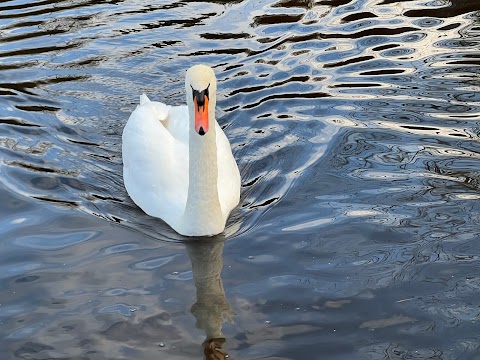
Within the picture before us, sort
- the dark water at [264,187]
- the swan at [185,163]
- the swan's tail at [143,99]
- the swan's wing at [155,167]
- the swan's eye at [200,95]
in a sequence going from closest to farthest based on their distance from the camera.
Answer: the dark water at [264,187], the swan's eye at [200,95], the swan at [185,163], the swan's wing at [155,167], the swan's tail at [143,99]

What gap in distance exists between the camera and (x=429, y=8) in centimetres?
1405

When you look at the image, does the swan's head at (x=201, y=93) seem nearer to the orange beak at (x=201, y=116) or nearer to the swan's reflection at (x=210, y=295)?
the orange beak at (x=201, y=116)

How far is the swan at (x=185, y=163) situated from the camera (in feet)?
26.6

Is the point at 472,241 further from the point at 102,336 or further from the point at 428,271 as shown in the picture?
the point at 102,336

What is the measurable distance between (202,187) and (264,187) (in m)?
1.08

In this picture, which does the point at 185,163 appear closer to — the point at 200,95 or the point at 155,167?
the point at 155,167

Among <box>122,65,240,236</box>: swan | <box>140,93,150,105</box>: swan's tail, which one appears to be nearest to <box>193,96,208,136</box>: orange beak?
<box>122,65,240,236</box>: swan

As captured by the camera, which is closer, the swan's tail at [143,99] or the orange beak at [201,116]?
the orange beak at [201,116]

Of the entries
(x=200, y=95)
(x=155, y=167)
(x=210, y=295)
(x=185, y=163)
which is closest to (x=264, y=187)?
(x=185, y=163)

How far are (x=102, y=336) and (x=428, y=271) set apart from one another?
8.42 feet

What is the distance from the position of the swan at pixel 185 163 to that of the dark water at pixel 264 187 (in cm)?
17

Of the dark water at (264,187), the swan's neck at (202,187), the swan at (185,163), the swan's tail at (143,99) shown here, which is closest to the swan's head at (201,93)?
the swan at (185,163)

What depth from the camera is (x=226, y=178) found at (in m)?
9.01

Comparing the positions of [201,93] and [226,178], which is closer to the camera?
[201,93]
